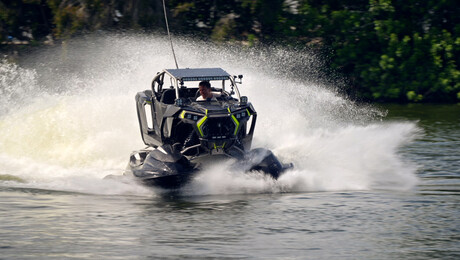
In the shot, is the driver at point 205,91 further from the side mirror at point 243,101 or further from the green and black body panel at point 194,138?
the side mirror at point 243,101

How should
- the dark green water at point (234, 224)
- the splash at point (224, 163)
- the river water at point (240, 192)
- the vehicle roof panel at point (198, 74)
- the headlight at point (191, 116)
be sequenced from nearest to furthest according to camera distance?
1. the dark green water at point (234, 224)
2. the river water at point (240, 192)
3. the headlight at point (191, 116)
4. the splash at point (224, 163)
5. the vehicle roof panel at point (198, 74)

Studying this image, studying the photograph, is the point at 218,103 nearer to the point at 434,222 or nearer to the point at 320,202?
the point at 320,202

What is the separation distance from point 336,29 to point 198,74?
16.2m

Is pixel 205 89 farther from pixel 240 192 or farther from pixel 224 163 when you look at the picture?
pixel 240 192

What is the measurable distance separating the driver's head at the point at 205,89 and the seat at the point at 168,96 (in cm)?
55

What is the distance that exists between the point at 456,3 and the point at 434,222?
19.8 meters

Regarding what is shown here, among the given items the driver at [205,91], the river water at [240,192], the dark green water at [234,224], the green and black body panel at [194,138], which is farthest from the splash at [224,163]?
the driver at [205,91]

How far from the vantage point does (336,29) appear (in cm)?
2842

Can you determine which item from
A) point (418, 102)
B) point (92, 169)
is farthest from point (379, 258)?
point (418, 102)

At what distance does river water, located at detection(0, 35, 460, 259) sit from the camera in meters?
8.75

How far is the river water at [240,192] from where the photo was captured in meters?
8.75

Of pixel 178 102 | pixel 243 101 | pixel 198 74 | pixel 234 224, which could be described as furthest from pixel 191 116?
pixel 234 224

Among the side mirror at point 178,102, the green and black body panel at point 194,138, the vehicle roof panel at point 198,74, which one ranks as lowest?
the green and black body panel at point 194,138

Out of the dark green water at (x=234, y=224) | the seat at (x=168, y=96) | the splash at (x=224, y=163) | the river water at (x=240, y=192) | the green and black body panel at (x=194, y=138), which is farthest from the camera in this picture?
the seat at (x=168, y=96)
